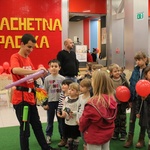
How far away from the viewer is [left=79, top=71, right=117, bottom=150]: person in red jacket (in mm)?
2438

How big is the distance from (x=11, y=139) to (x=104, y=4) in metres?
6.24

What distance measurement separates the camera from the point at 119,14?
8.97 m

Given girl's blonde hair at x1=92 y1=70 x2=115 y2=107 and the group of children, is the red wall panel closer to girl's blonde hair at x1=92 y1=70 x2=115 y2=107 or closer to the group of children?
the group of children

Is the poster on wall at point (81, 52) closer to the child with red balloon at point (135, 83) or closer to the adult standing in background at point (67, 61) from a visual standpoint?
the adult standing in background at point (67, 61)

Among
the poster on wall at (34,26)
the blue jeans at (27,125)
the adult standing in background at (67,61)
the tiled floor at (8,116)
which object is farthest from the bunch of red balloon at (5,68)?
the blue jeans at (27,125)

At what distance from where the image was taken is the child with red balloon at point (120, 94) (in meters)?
3.73

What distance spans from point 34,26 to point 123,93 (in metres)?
4.79

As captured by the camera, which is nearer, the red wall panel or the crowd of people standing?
the crowd of people standing

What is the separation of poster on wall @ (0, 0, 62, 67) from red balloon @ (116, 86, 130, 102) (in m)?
4.50

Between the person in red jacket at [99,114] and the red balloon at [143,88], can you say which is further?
the red balloon at [143,88]

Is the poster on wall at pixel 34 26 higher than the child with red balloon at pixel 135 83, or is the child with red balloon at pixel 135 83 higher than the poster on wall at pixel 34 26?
the poster on wall at pixel 34 26

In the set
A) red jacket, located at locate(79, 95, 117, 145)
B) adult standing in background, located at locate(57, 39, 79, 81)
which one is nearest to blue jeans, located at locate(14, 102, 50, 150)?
red jacket, located at locate(79, 95, 117, 145)

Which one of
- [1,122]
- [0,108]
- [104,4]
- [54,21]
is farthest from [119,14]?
[1,122]

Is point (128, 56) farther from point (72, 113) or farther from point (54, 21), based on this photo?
point (72, 113)
